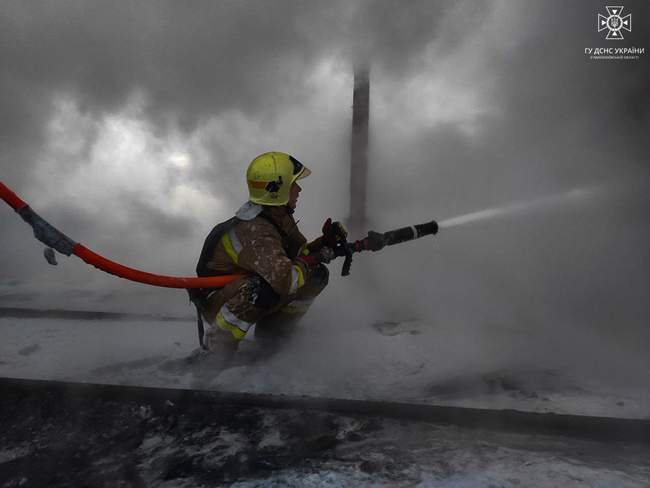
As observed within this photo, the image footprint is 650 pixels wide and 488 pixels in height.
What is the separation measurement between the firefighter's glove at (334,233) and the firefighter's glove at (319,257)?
9 centimetres

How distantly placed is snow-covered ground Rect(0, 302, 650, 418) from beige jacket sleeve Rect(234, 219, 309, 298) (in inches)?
25.2

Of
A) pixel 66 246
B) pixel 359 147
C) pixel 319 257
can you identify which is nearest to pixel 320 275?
pixel 319 257

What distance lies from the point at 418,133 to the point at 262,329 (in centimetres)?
327

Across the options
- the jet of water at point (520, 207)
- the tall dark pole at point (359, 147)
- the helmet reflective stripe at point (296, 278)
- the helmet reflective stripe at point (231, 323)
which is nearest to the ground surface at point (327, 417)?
the helmet reflective stripe at point (231, 323)

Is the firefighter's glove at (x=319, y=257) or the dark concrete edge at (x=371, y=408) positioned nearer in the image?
the dark concrete edge at (x=371, y=408)

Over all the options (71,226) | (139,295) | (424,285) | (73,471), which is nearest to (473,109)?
(424,285)

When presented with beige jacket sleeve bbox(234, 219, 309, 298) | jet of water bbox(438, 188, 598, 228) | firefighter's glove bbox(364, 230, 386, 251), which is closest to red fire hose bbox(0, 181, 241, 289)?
beige jacket sleeve bbox(234, 219, 309, 298)

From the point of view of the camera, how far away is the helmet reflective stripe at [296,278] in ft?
9.77

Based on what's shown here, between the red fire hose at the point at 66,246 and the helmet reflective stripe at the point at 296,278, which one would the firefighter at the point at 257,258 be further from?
the red fire hose at the point at 66,246

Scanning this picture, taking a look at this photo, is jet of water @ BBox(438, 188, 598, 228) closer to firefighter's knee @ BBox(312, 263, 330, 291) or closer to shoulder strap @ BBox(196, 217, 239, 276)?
firefighter's knee @ BBox(312, 263, 330, 291)

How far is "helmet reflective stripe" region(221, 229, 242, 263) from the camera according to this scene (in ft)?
10.2

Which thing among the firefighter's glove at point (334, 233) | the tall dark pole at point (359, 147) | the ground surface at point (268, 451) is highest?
the tall dark pole at point (359, 147)

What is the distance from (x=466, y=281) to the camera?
4.92 metres

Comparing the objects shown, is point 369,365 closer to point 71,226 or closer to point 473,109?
point 473,109
